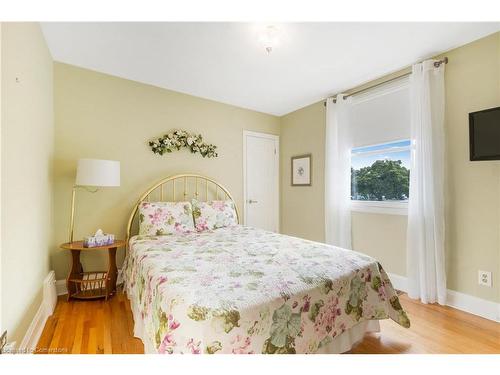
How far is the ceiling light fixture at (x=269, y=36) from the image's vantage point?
201 cm

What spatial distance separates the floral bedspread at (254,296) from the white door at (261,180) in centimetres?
188


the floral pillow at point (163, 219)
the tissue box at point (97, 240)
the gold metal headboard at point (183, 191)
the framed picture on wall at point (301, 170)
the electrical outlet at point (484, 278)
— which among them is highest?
the framed picture on wall at point (301, 170)

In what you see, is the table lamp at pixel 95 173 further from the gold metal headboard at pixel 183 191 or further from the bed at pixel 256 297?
the bed at pixel 256 297

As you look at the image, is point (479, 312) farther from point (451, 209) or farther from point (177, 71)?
point (177, 71)

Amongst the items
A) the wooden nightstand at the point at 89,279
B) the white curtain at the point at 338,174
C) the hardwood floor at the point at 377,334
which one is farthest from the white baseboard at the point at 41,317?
the white curtain at the point at 338,174

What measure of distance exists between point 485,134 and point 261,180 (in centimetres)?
276

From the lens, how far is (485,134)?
6.59 feet

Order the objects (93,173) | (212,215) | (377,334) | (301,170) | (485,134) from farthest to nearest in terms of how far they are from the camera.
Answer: (301,170), (212,215), (93,173), (485,134), (377,334)

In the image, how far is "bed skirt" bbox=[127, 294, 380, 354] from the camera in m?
1.50

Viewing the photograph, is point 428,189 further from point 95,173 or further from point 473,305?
point 95,173

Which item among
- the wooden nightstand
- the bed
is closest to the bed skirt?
the bed

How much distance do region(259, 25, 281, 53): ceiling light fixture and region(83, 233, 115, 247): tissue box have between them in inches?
92.8

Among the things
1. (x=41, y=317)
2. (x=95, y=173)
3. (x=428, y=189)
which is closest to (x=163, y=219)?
(x=95, y=173)
